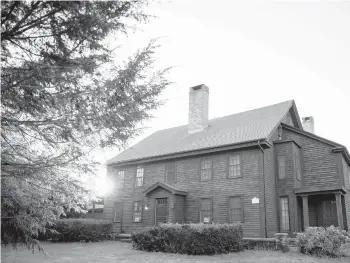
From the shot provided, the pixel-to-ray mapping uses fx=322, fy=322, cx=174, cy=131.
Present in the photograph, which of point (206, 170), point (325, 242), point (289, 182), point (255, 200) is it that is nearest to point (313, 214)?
point (289, 182)

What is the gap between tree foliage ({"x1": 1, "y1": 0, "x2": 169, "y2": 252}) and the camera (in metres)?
5.37

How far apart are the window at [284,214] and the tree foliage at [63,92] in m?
14.4

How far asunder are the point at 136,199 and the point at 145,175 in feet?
6.10

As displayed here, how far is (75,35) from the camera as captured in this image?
18.2ft

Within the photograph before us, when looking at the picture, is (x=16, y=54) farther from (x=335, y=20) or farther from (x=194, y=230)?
(x=194, y=230)

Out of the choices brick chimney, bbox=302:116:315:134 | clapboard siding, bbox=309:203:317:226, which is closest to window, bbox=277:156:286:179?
clapboard siding, bbox=309:203:317:226

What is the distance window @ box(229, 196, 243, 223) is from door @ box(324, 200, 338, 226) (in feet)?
16.7

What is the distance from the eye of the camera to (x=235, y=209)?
18.6 m

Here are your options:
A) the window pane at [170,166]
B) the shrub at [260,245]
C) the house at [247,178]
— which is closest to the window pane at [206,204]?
the house at [247,178]

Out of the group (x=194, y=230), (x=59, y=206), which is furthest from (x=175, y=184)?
(x=59, y=206)

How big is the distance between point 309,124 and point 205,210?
12.5 m

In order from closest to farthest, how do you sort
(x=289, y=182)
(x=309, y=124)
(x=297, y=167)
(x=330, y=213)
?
(x=330, y=213), (x=289, y=182), (x=297, y=167), (x=309, y=124)

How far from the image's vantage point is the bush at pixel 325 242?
42.1 feet

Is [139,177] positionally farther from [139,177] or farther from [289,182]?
[289,182]
